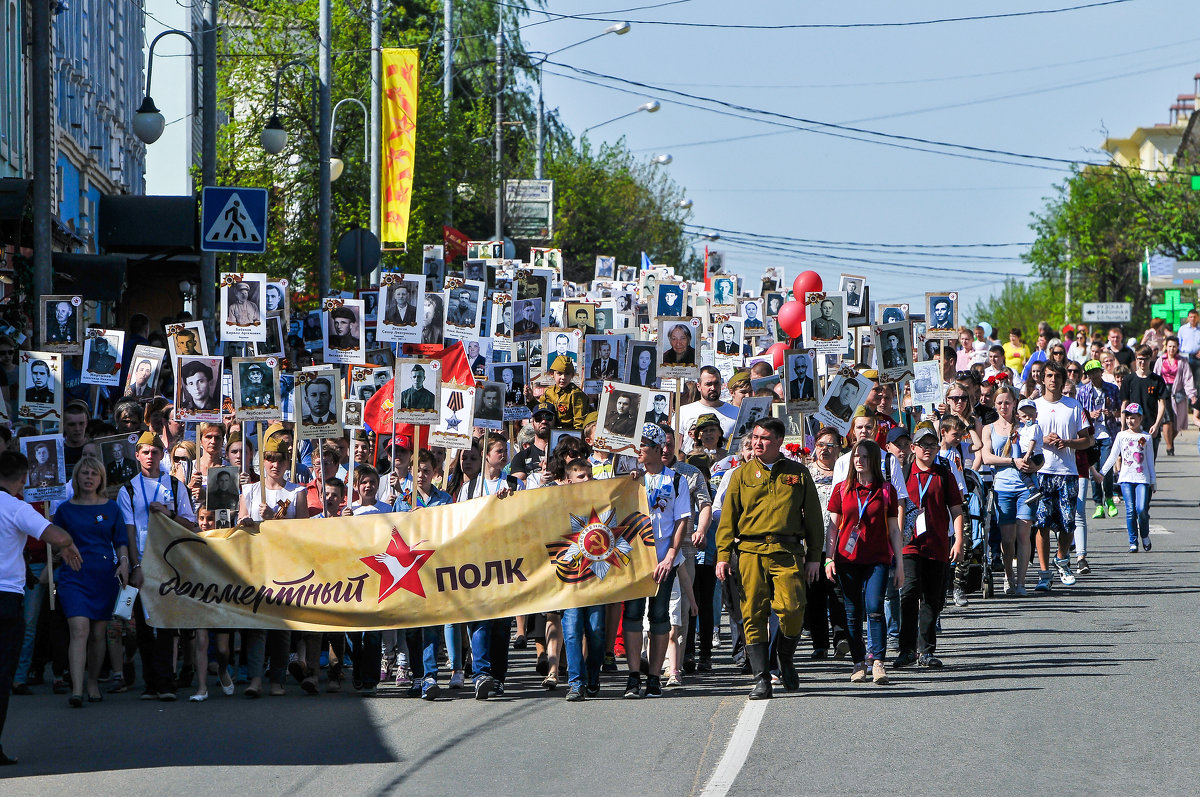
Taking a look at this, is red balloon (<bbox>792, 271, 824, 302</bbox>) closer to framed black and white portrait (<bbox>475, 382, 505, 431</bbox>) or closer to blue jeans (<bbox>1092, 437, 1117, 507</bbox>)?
blue jeans (<bbox>1092, 437, 1117, 507</bbox>)

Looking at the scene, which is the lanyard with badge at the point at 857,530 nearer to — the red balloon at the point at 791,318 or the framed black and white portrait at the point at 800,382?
the framed black and white portrait at the point at 800,382

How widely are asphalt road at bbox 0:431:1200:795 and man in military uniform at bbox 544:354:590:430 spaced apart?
12.7ft

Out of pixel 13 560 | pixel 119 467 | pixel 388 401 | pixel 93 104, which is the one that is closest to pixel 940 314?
pixel 388 401

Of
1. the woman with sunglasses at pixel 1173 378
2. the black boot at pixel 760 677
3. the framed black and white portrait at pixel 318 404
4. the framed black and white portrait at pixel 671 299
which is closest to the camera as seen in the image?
the black boot at pixel 760 677

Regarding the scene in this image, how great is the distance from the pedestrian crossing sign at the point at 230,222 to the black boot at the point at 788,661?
913 cm

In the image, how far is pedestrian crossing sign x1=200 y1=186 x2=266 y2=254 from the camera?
1809cm

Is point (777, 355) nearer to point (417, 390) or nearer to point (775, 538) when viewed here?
point (417, 390)

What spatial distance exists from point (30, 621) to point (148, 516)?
119cm

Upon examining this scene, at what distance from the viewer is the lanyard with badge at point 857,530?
11.3 meters

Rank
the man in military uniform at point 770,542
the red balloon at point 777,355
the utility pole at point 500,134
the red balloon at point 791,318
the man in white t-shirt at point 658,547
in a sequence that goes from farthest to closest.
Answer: the utility pole at point 500,134, the red balloon at point 791,318, the red balloon at point 777,355, the man in white t-shirt at point 658,547, the man in military uniform at point 770,542

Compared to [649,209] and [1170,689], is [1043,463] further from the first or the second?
[649,209]

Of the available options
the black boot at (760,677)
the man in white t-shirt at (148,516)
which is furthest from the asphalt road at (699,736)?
the man in white t-shirt at (148,516)

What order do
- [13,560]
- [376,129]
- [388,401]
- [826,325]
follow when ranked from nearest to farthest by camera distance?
[13,560] → [388,401] → [826,325] → [376,129]

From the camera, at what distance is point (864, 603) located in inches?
451
